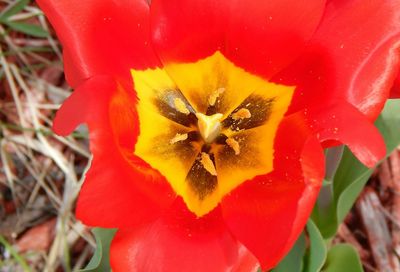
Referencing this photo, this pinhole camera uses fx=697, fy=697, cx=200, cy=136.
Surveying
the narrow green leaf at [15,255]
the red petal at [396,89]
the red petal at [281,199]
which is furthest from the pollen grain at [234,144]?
the narrow green leaf at [15,255]

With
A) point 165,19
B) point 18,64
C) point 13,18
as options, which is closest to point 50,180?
point 18,64

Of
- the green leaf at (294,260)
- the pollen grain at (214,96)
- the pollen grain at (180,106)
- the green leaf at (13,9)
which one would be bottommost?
the green leaf at (294,260)

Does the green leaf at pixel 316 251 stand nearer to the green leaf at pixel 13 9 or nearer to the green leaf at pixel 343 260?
the green leaf at pixel 343 260

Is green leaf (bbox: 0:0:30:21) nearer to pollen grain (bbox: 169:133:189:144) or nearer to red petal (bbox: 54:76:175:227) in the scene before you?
pollen grain (bbox: 169:133:189:144)

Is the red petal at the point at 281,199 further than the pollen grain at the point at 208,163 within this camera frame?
No

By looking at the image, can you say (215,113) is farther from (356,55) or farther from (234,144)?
(356,55)

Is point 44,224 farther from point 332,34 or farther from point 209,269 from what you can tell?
point 332,34

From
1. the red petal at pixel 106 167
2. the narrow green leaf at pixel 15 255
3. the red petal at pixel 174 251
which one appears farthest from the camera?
the narrow green leaf at pixel 15 255

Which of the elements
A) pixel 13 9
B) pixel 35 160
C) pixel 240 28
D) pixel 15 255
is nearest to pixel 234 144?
pixel 240 28

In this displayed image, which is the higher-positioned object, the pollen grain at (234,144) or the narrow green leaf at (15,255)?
the pollen grain at (234,144)
